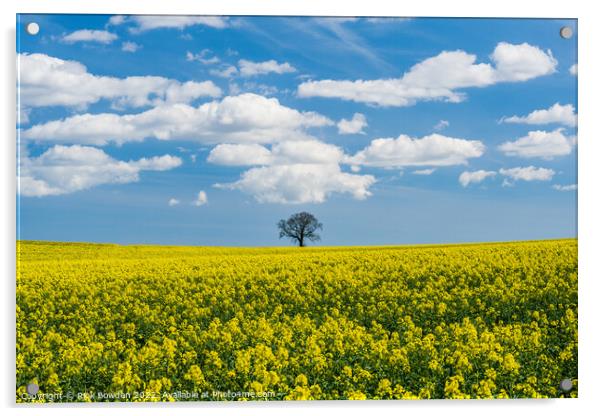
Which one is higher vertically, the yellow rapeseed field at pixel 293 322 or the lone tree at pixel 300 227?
the lone tree at pixel 300 227

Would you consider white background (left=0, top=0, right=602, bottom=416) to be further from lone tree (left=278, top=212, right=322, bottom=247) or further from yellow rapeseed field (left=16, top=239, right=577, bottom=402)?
lone tree (left=278, top=212, right=322, bottom=247)

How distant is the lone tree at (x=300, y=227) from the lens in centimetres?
782

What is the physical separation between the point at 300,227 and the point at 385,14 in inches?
103

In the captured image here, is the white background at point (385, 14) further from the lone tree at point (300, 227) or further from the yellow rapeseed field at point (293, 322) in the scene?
the lone tree at point (300, 227)

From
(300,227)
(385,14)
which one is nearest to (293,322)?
(300,227)

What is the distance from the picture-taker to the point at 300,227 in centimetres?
791

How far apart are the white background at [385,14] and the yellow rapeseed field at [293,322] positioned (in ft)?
0.41

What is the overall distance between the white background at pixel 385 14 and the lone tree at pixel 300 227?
1.81m

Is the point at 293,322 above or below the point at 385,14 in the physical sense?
below

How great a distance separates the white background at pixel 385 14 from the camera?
746cm

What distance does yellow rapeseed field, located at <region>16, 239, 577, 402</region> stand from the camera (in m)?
→ 7.50

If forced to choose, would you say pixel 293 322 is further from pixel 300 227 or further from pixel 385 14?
pixel 385 14

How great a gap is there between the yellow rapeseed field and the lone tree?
87 cm

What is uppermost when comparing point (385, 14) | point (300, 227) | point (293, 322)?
point (385, 14)
